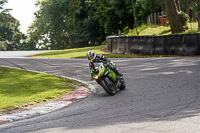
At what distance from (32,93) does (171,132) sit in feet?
21.2

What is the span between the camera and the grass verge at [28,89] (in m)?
9.19

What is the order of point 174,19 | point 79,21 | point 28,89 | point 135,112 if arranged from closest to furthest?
point 135,112
point 28,89
point 174,19
point 79,21

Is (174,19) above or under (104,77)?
above

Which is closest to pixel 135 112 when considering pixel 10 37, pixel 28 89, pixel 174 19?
pixel 28 89

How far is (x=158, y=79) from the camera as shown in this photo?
11875 millimetres

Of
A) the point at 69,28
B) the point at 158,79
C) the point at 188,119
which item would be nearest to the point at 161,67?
the point at 158,79

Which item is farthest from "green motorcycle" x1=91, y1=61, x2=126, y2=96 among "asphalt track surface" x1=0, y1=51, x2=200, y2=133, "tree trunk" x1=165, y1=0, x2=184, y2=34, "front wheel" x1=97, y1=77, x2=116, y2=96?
"tree trunk" x1=165, y1=0, x2=184, y2=34

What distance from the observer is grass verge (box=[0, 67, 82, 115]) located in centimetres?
919

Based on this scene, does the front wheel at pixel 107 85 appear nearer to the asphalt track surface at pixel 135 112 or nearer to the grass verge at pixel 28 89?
the asphalt track surface at pixel 135 112

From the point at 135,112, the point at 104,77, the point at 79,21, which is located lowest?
the point at 135,112

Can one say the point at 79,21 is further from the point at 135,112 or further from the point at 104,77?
the point at 135,112

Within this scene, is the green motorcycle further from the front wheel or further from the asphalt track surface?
the asphalt track surface

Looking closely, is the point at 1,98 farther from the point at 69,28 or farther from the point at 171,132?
the point at 69,28

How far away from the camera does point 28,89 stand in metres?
11.5
